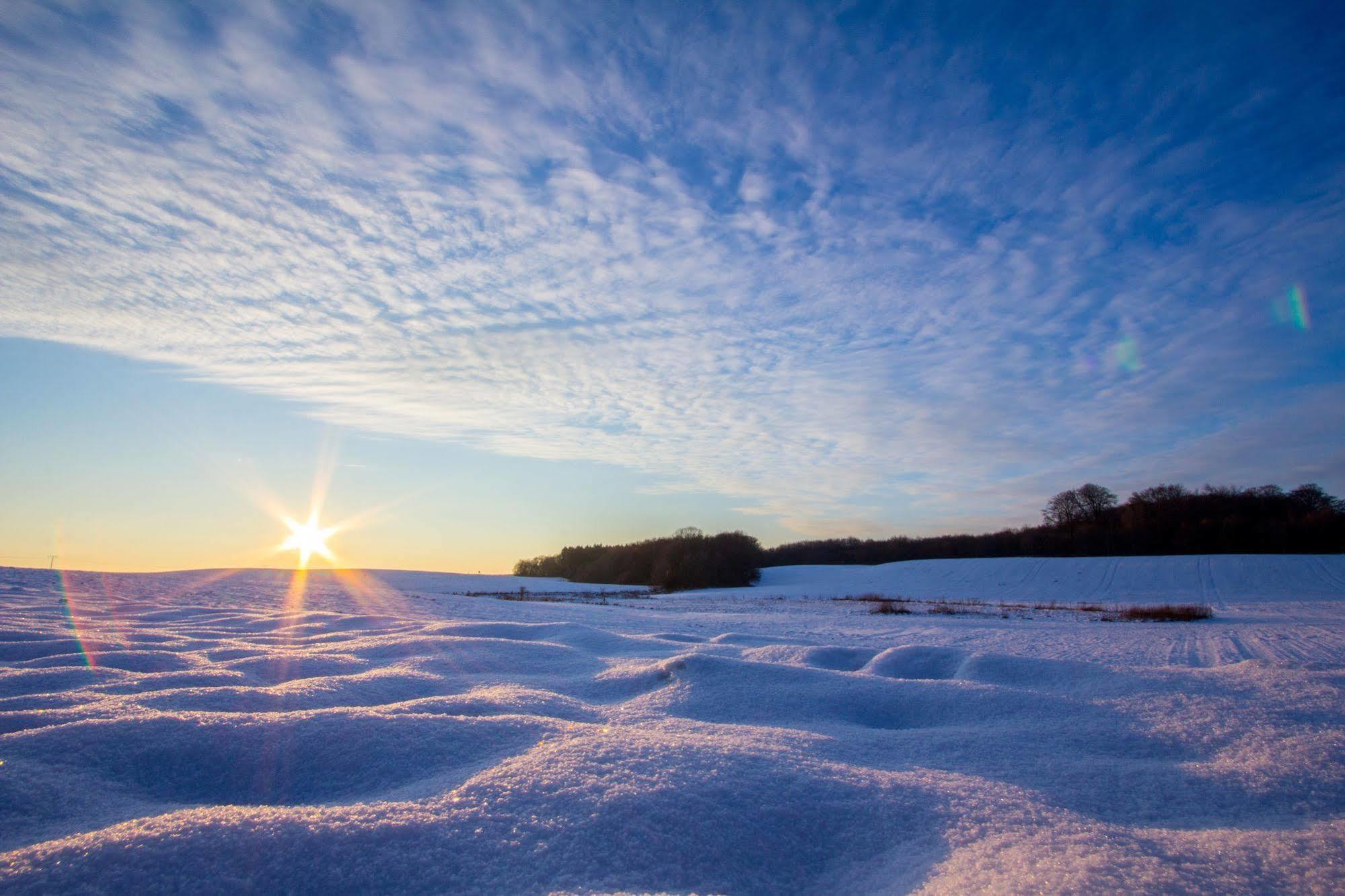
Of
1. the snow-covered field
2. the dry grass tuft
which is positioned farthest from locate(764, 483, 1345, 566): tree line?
the snow-covered field

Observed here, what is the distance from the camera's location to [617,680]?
489 centimetres

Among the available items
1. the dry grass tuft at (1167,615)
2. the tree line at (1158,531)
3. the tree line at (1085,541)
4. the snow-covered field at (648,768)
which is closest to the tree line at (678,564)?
the tree line at (1085,541)

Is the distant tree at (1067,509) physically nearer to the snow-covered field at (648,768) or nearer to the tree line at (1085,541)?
the tree line at (1085,541)

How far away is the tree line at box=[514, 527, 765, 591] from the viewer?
41719 mm

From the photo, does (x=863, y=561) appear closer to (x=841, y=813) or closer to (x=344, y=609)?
(x=344, y=609)

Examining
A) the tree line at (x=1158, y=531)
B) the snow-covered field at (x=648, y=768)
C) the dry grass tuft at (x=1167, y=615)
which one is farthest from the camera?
the tree line at (x=1158, y=531)

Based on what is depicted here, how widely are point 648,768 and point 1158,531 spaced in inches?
1941

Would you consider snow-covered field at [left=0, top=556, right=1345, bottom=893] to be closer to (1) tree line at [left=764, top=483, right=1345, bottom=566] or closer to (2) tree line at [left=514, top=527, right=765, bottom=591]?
(2) tree line at [left=514, top=527, right=765, bottom=591]

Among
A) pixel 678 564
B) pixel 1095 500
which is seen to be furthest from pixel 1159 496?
pixel 678 564

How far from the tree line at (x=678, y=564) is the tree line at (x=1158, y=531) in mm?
8422

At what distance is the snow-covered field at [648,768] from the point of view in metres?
1.92

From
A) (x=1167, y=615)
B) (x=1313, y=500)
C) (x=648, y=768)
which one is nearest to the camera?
(x=648, y=768)

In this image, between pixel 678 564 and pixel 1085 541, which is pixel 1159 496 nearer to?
pixel 1085 541

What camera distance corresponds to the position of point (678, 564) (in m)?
43.8
